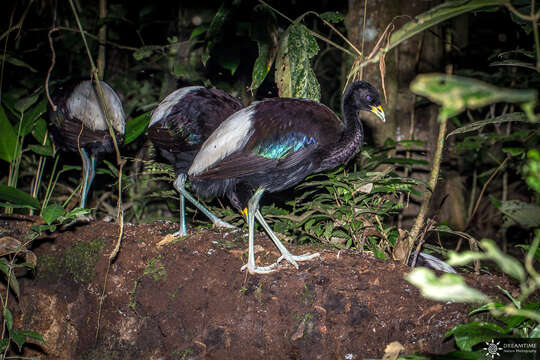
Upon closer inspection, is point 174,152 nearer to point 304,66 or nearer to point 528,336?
point 304,66

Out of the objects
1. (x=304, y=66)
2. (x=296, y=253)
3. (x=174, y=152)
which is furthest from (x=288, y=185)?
(x=174, y=152)

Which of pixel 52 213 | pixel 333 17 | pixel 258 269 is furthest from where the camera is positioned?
pixel 333 17

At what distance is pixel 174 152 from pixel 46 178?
9.00 feet

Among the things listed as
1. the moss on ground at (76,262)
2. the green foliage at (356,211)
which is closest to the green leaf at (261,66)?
the green foliage at (356,211)

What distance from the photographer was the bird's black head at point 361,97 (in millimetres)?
3143

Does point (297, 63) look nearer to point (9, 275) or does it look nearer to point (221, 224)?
point (221, 224)

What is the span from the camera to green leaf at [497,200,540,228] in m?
2.96

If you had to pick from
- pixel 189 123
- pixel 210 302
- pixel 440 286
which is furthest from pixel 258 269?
pixel 440 286

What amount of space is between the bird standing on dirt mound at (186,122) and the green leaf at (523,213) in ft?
7.23

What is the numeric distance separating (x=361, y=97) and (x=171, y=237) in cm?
178

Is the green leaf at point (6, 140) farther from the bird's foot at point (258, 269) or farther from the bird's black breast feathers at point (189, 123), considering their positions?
the bird's foot at point (258, 269)

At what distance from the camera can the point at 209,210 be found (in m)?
4.04

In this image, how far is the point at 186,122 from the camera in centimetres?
353

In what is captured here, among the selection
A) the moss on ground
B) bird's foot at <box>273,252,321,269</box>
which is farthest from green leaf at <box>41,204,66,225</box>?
bird's foot at <box>273,252,321,269</box>
